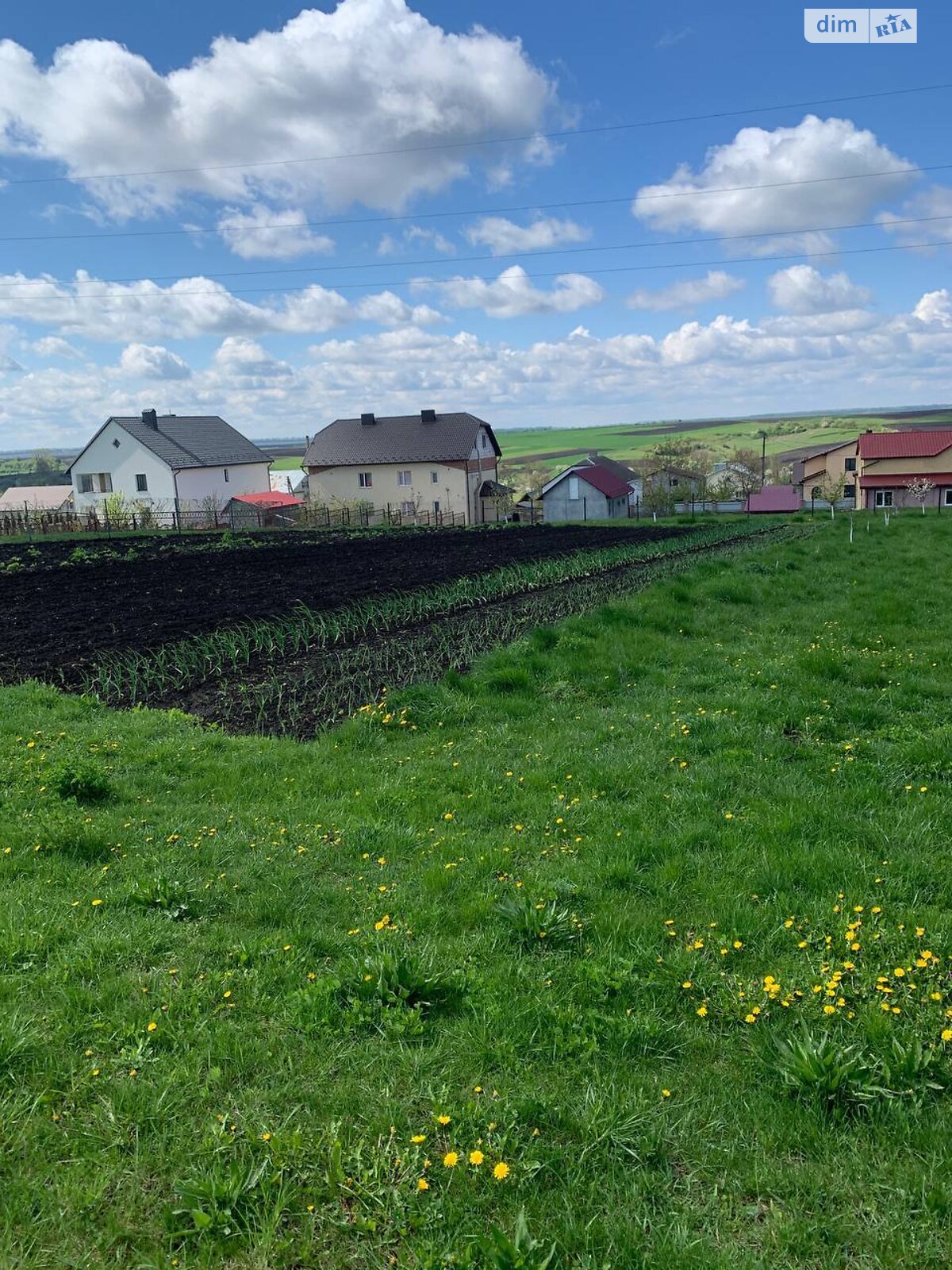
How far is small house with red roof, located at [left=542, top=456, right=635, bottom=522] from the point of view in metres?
65.1

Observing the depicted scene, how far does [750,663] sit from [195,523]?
47593 mm

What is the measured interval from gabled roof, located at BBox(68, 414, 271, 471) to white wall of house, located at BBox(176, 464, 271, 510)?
0.43m

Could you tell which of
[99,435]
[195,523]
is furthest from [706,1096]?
[99,435]

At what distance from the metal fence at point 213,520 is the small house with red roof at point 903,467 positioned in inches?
1334

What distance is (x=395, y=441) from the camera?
203ft

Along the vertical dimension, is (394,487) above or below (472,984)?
above

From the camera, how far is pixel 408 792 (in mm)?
6133

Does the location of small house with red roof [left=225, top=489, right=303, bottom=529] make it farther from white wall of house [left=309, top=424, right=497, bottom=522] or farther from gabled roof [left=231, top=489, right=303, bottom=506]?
white wall of house [left=309, top=424, right=497, bottom=522]

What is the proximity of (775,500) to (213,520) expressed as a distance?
5019 centimetres

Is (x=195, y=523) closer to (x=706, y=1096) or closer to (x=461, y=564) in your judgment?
(x=461, y=564)

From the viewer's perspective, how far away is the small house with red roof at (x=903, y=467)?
201 feet

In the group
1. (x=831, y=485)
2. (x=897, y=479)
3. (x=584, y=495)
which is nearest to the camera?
(x=897, y=479)

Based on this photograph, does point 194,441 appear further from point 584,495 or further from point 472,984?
point 472,984

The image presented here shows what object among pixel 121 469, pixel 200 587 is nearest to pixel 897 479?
pixel 121 469
